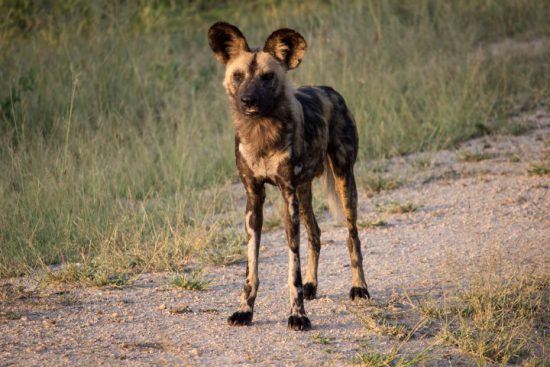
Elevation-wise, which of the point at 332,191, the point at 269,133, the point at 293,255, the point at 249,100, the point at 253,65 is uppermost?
the point at 253,65

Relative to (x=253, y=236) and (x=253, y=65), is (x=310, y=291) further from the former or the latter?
(x=253, y=65)

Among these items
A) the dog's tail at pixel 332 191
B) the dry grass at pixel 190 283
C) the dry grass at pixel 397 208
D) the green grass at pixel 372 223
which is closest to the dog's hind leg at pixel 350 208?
the dog's tail at pixel 332 191

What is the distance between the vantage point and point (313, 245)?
4.33 metres

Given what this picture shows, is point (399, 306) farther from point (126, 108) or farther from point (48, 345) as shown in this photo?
point (126, 108)

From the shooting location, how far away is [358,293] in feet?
13.6

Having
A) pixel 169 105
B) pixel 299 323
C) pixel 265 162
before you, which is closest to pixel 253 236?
pixel 265 162

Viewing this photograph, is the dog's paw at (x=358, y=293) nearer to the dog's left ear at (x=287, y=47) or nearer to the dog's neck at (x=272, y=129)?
the dog's neck at (x=272, y=129)

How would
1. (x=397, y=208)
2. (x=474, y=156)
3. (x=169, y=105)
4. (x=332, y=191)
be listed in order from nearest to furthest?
1. (x=332, y=191)
2. (x=397, y=208)
3. (x=474, y=156)
4. (x=169, y=105)

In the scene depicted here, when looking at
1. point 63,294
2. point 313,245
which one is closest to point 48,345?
point 63,294

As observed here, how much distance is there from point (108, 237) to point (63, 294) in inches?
32.5

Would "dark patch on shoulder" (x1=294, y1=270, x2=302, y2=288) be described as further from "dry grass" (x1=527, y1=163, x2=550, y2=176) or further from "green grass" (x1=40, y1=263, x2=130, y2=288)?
"dry grass" (x1=527, y1=163, x2=550, y2=176)

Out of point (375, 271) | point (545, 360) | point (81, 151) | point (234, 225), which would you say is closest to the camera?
point (545, 360)

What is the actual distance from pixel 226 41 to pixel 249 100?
445mm

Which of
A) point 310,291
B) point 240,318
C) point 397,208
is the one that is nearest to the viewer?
point 240,318
